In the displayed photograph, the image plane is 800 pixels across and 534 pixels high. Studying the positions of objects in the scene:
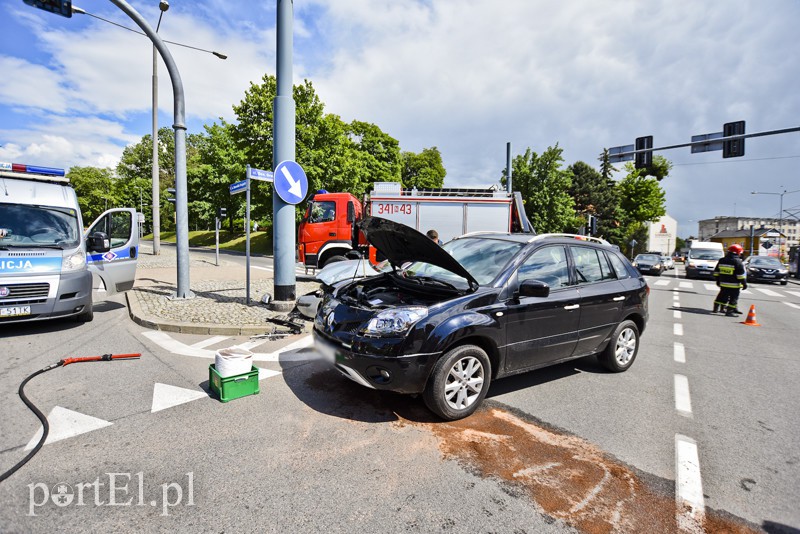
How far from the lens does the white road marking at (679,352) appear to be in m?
6.02

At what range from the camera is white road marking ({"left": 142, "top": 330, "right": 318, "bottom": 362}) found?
209 inches

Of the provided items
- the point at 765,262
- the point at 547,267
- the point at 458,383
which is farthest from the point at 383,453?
the point at 765,262

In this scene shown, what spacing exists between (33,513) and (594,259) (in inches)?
208

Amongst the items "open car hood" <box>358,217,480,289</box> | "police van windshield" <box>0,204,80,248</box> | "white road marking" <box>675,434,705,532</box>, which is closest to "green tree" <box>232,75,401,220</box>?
"police van windshield" <box>0,204,80,248</box>

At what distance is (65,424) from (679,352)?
7.53 metres

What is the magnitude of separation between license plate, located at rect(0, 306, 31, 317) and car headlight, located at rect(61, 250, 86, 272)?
0.71 meters

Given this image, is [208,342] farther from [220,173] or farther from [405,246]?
[220,173]

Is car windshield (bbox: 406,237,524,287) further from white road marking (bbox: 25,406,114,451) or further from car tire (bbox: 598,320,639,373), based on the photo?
white road marking (bbox: 25,406,114,451)

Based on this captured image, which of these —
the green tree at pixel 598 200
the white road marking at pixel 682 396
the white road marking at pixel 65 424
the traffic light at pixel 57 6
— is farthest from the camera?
the green tree at pixel 598 200

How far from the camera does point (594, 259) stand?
503 cm

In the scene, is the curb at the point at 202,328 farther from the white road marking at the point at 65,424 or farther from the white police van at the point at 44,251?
the white road marking at the point at 65,424

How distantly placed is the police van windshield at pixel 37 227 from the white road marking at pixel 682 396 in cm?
854

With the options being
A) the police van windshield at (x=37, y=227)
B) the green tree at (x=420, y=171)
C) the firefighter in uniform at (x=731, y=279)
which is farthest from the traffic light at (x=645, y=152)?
the green tree at (x=420, y=171)

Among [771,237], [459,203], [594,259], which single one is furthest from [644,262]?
[771,237]
